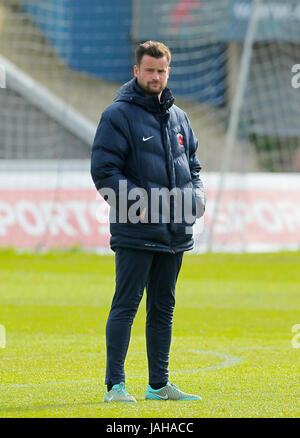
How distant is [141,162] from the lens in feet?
18.3

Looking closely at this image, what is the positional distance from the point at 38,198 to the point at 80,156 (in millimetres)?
5702

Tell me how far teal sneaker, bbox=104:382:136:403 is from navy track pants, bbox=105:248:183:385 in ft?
0.15

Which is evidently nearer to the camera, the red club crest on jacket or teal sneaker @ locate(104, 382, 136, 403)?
teal sneaker @ locate(104, 382, 136, 403)

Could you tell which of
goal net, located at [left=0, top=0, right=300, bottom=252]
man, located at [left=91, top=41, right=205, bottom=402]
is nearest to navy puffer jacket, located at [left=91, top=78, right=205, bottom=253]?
man, located at [left=91, top=41, right=205, bottom=402]

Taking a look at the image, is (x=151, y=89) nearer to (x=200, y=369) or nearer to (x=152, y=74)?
(x=152, y=74)

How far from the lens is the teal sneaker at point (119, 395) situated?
18.1 ft

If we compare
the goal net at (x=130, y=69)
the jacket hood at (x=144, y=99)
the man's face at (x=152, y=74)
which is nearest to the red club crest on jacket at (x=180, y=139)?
the jacket hood at (x=144, y=99)

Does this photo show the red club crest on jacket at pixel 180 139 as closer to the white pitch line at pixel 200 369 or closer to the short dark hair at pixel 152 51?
the short dark hair at pixel 152 51

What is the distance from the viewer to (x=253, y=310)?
11.0m

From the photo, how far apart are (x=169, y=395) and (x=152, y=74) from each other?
1.82m

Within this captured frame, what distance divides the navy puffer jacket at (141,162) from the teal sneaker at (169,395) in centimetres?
80

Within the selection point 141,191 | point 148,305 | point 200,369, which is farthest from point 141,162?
point 200,369

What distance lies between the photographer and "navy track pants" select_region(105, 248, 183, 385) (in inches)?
220

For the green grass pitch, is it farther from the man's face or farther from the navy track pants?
the man's face
